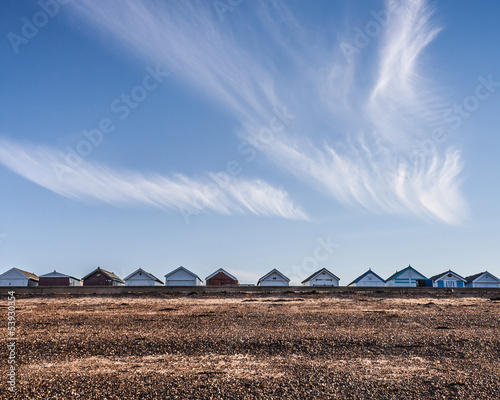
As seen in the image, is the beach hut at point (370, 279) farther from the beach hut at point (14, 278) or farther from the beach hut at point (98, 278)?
the beach hut at point (14, 278)

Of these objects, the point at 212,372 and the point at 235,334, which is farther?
the point at 235,334

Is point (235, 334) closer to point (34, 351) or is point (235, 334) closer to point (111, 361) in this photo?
point (111, 361)

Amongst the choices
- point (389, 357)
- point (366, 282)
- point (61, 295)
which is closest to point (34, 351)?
point (389, 357)

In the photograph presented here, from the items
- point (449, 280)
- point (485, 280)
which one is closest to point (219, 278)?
point (449, 280)

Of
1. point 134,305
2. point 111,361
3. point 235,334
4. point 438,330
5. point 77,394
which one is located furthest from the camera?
point 134,305

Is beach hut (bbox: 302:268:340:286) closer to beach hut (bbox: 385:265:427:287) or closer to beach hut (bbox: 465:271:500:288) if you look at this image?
beach hut (bbox: 385:265:427:287)

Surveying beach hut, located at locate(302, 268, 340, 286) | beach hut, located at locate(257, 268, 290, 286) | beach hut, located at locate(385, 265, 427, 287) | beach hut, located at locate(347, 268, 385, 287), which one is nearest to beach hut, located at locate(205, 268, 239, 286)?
beach hut, located at locate(257, 268, 290, 286)

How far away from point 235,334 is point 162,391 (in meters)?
5.47

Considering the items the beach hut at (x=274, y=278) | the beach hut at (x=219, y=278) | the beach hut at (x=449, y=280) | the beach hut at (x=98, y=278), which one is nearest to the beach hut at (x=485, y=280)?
the beach hut at (x=449, y=280)

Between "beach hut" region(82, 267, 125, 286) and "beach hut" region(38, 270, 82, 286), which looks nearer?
"beach hut" region(38, 270, 82, 286)

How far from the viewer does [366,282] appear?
71.8m

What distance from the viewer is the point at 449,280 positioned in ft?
236

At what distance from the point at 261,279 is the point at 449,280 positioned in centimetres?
3407

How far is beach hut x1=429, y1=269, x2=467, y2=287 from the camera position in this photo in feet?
236
